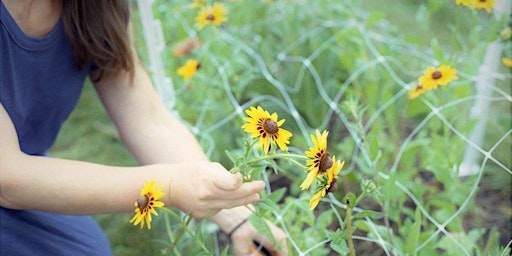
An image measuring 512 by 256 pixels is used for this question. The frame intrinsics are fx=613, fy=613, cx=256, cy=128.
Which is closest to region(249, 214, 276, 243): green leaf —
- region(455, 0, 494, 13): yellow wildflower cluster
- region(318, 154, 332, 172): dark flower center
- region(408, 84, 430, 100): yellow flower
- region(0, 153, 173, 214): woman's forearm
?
region(0, 153, 173, 214): woman's forearm

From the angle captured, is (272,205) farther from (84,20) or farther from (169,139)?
(84,20)

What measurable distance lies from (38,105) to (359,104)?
2.32 feet

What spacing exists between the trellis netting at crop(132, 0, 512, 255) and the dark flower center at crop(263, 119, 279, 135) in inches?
10.6

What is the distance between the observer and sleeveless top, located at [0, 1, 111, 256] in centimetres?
85

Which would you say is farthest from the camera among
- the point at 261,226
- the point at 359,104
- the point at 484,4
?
the point at 359,104

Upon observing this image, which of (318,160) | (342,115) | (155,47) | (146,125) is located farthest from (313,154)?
(155,47)

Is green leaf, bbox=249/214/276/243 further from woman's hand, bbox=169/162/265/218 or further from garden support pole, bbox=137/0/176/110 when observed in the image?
garden support pole, bbox=137/0/176/110

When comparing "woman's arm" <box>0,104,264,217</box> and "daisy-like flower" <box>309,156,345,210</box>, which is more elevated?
"daisy-like flower" <box>309,156,345,210</box>

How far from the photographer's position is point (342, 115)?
1203 millimetres

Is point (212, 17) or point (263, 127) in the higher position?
point (263, 127)

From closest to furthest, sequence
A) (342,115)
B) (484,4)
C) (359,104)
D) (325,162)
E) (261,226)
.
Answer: (325,162)
(261,226)
(484,4)
(342,115)
(359,104)

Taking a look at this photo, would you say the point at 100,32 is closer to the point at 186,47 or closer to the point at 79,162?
the point at 79,162

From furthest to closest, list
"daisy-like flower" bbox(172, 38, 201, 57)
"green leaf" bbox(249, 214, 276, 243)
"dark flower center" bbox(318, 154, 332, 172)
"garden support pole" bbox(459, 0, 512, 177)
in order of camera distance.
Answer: "daisy-like flower" bbox(172, 38, 201, 57)
"garden support pole" bbox(459, 0, 512, 177)
"green leaf" bbox(249, 214, 276, 243)
"dark flower center" bbox(318, 154, 332, 172)

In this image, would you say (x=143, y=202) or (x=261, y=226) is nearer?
(x=143, y=202)
